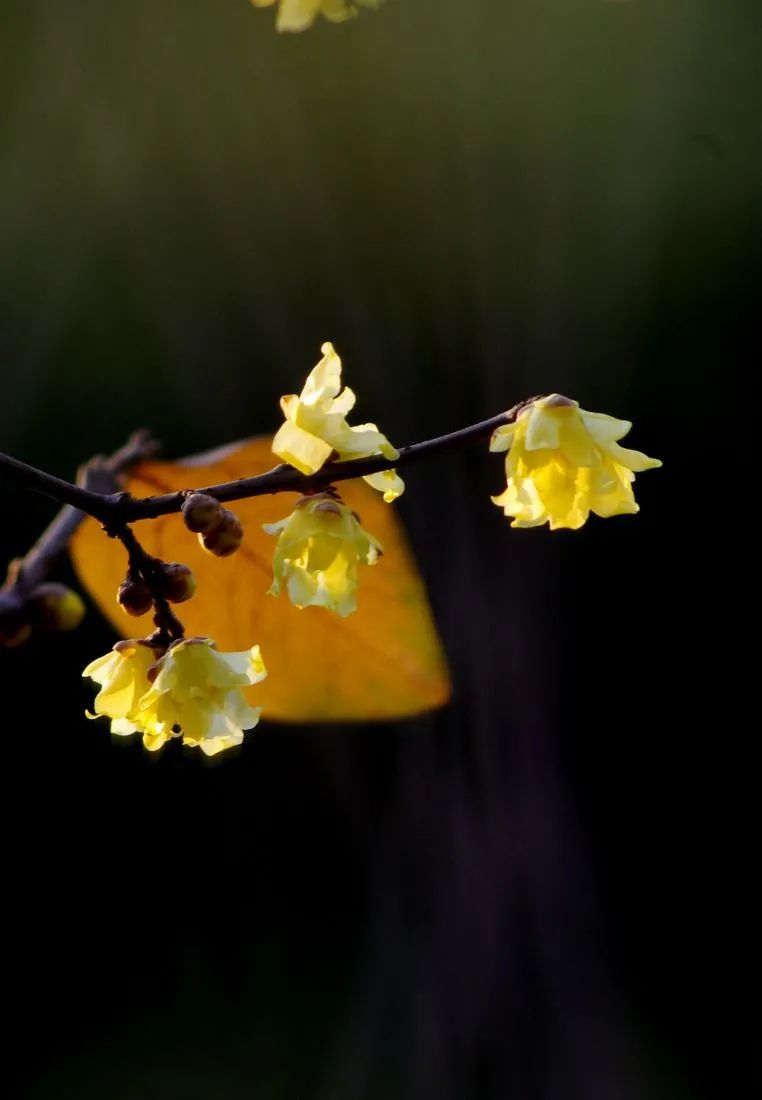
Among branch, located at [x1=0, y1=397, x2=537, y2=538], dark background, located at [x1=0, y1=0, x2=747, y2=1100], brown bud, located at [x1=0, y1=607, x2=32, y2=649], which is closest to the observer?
branch, located at [x1=0, y1=397, x2=537, y2=538]

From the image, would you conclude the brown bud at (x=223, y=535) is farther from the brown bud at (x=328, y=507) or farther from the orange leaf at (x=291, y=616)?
the orange leaf at (x=291, y=616)

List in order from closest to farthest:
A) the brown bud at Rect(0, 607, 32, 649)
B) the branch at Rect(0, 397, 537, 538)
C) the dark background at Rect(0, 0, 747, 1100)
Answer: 1. the branch at Rect(0, 397, 537, 538)
2. the brown bud at Rect(0, 607, 32, 649)
3. the dark background at Rect(0, 0, 747, 1100)

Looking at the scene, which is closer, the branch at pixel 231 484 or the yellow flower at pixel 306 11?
the branch at pixel 231 484

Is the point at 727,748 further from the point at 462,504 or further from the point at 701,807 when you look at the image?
the point at 462,504

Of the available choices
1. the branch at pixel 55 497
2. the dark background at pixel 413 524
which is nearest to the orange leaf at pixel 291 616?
the branch at pixel 55 497

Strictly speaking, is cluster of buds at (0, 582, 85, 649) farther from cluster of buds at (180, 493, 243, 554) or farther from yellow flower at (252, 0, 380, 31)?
yellow flower at (252, 0, 380, 31)

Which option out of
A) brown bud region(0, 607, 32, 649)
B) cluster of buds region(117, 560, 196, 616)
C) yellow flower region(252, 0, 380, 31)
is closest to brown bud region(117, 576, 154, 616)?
cluster of buds region(117, 560, 196, 616)
